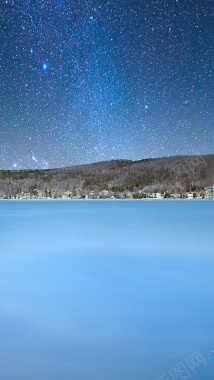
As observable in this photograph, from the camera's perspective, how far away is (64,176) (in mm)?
155250

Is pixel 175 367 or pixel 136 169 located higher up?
pixel 136 169

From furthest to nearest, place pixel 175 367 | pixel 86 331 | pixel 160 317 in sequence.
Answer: pixel 160 317, pixel 86 331, pixel 175 367

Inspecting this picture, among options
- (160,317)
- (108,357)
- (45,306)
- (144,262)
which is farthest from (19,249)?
(108,357)

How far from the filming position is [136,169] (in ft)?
479

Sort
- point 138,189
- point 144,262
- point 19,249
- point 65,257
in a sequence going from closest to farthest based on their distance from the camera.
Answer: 1. point 144,262
2. point 65,257
3. point 19,249
4. point 138,189

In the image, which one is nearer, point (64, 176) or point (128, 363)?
point (128, 363)

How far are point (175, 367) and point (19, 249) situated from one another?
9766 millimetres

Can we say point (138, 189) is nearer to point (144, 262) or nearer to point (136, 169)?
point (136, 169)

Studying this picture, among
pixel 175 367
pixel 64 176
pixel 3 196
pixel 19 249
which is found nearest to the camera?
pixel 175 367

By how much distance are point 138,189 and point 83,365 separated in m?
129

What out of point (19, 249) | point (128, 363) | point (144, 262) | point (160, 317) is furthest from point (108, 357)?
point (19, 249)

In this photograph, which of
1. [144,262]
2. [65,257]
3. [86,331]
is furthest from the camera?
[65,257]

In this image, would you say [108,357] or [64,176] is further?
[64,176]

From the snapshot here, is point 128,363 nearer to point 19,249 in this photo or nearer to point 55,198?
point 19,249
